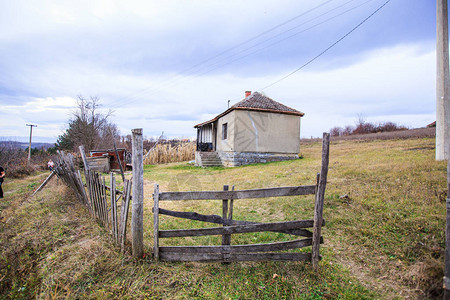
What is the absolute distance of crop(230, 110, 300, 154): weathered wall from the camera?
50.1 feet

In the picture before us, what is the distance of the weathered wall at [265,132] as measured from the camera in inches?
601

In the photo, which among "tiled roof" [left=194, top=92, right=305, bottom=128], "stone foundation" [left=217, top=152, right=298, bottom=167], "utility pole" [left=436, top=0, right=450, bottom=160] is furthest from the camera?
"stone foundation" [left=217, top=152, right=298, bottom=167]

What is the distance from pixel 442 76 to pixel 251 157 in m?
10.3

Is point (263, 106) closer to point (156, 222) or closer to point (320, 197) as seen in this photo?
point (320, 197)

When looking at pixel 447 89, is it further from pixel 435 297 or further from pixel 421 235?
pixel 435 297

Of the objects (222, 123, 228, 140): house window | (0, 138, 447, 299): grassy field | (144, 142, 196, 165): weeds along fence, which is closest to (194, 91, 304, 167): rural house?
(222, 123, 228, 140): house window

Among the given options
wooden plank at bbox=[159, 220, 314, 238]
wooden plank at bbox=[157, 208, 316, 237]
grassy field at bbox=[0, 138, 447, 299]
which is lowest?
grassy field at bbox=[0, 138, 447, 299]

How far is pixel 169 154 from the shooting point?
22406 millimetres

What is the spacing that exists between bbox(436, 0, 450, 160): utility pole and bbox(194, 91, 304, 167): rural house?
28.6 ft

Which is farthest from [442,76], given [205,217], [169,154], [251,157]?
[169,154]

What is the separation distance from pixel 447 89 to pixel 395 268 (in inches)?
276

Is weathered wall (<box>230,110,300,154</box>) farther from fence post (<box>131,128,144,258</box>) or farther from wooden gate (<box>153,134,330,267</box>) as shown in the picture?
fence post (<box>131,128,144,258</box>)

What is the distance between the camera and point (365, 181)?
6.99 m

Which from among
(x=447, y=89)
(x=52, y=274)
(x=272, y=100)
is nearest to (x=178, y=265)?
(x=52, y=274)
